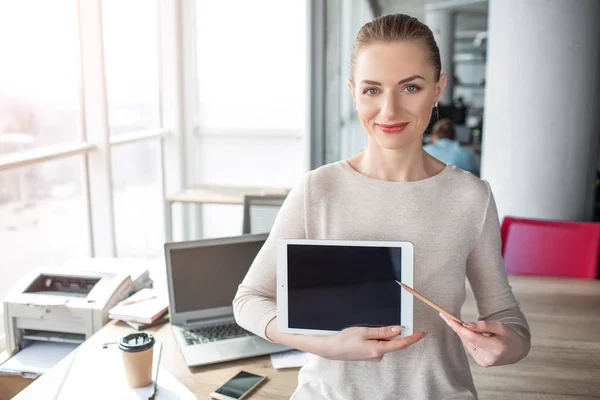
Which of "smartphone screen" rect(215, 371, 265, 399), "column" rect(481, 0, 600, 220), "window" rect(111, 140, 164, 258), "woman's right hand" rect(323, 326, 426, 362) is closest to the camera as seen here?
"woman's right hand" rect(323, 326, 426, 362)

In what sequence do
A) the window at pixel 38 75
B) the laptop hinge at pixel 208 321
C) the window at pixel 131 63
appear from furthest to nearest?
1. the window at pixel 131 63
2. the window at pixel 38 75
3. the laptop hinge at pixel 208 321

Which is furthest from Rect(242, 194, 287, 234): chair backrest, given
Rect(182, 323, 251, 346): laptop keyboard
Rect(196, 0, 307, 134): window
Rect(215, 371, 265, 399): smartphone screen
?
Rect(196, 0, 307, 134): window

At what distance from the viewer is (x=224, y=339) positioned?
5.72 feet

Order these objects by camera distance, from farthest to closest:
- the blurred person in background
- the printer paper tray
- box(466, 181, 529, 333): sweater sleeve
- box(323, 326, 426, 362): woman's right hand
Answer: the blurred person in background → the printer paper tray → box(466, 181, 529, 333): sweater sleeve → box(323, 326, 426, 362): woman's right hand

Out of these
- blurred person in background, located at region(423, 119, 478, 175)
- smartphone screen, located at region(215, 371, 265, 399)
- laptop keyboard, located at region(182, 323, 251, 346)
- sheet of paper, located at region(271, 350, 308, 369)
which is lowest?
smartphone screen, located at region(215, 371, 265, 399)

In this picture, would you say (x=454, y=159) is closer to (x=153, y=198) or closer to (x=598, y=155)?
(x=598, y=155)

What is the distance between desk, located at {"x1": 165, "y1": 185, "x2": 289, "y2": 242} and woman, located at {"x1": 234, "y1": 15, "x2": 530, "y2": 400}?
2.92 meters

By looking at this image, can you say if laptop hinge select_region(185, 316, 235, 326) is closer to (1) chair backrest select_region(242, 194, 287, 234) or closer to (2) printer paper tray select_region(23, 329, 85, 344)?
(2) printer paper tray select_region(23, 329, 85, 344)

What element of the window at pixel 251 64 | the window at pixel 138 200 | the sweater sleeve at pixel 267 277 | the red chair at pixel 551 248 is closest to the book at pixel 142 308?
the sweater sleeve at pixel 267 277

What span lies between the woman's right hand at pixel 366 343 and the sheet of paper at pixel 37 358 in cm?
121

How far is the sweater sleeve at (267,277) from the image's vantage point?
3.66ft

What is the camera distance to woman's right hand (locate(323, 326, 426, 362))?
99cm

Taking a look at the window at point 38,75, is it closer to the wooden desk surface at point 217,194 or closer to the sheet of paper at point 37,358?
the wooden desk surface at point 217,194

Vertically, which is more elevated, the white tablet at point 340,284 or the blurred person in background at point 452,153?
the white tablet at point 340,284
